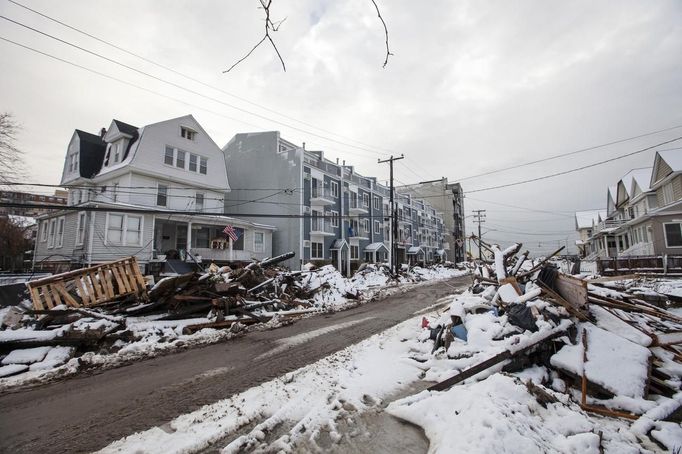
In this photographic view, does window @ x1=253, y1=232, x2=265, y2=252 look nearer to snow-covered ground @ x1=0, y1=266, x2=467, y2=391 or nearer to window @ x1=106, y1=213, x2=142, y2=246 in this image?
window @ x1=106, y1=213, x2=142, y2=246

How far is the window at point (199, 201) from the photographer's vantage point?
24.3m

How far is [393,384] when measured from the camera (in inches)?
193

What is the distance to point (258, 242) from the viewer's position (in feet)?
88.7

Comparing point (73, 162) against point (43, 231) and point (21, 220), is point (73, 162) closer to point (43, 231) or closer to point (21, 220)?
point (43, 231)

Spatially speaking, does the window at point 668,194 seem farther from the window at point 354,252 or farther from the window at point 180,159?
the window at point 180,159

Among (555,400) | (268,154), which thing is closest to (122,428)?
(555,400)

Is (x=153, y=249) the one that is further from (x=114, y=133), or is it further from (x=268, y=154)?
(x=268, y=154)

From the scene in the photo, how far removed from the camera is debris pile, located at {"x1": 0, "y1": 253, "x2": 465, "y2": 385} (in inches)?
258

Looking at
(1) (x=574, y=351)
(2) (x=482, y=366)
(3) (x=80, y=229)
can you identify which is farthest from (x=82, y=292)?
(3) (x=80, y=229)

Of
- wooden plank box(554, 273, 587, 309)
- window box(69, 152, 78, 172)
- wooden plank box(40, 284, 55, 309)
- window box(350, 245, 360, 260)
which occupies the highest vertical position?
window box(69, 152, 78, 172)

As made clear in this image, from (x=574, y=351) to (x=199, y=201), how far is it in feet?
83.1

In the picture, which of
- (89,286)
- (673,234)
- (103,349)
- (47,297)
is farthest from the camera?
(673,234)

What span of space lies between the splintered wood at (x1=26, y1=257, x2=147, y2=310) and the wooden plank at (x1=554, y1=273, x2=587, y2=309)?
38.1ft

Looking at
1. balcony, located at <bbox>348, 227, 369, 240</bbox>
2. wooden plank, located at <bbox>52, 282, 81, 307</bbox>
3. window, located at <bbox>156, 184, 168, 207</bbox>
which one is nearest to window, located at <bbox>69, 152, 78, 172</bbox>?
window, located at <bbox>156, 184, 168, 207</bbox>
